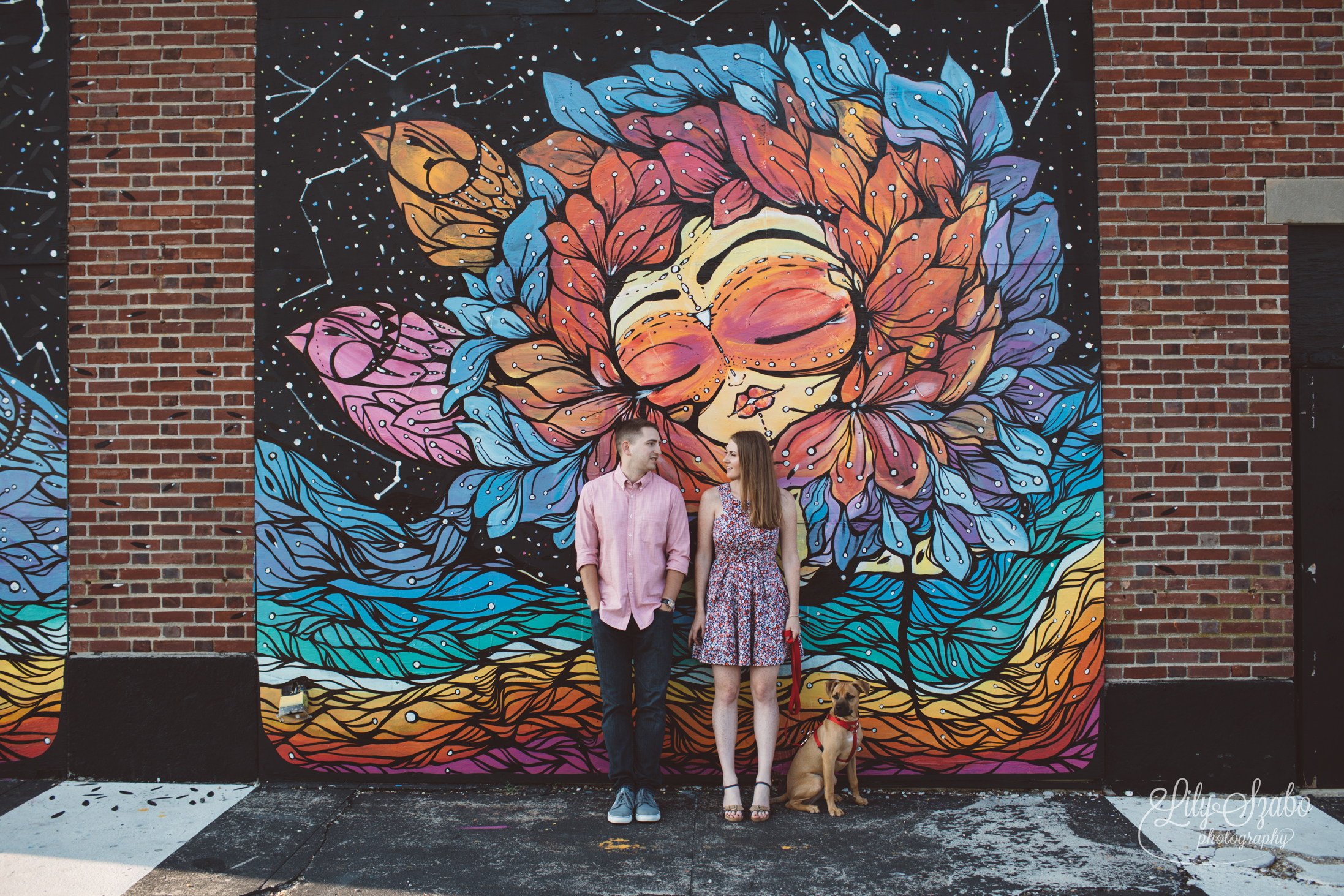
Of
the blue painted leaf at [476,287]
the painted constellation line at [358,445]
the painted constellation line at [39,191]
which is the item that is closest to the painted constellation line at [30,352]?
the painted constellation line at [39,191]

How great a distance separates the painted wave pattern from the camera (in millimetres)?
4785

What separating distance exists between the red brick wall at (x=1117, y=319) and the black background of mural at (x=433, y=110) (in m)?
0.14

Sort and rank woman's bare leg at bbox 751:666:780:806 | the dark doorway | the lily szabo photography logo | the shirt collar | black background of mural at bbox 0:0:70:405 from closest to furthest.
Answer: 1. the lily szabo photography logo
2. woman's bare leg at bbox 751:666:780:806
3. the shirt collar
4. the dark doorway
5. black background of mural at bbox 0:0:70:405

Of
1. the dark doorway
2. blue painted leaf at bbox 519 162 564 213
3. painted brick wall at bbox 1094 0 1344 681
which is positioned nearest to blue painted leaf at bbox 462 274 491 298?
blue painted leaf at bbox 519 162 564 213

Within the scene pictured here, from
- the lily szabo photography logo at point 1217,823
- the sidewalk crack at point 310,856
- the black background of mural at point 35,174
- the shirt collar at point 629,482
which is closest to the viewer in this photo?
the sidewalk crack at point 310,856

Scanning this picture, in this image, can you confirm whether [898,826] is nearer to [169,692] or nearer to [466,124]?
[169,692]

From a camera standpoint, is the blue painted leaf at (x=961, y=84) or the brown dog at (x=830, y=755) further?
the blue painted leaf at (x=961, y=84)

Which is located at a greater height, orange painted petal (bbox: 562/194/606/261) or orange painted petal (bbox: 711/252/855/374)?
orange painted petal (bbox: 562/194/606/261)

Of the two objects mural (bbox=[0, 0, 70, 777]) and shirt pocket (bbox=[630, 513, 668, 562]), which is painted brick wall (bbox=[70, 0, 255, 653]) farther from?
shirt pocket (bbox=[630, 513, 668, 562])

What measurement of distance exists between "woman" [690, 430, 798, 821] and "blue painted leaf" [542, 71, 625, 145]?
1.96 m

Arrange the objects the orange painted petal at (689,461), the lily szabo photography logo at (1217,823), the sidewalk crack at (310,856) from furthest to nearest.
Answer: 1. the orange painted petal at (689,461)
2. the lily szabo photography logo at (1217,823)
3. the sidewalk crack at (310,856)

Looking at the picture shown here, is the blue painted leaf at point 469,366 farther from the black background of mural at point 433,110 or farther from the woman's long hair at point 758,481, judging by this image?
the woman's long hair at point 758,481

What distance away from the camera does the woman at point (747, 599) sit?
4281 mm

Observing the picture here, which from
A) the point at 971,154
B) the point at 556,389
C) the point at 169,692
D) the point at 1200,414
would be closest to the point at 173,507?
the point at 169,692
